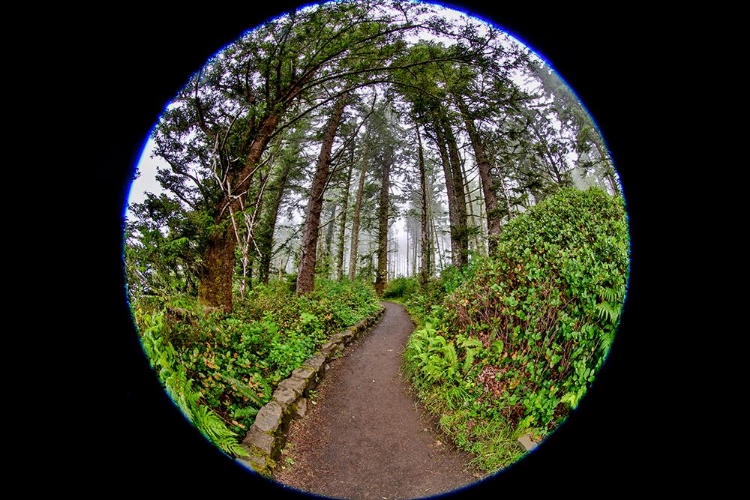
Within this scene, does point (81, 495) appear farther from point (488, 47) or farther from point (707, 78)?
point (488, 47)

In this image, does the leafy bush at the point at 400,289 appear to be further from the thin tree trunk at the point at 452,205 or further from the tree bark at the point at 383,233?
the thin tree trunk at the point at 452,205

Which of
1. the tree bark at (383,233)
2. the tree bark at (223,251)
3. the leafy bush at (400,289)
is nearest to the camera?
the tree bark at (223,251)

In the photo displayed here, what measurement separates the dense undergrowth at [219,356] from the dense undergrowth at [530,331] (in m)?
2.41

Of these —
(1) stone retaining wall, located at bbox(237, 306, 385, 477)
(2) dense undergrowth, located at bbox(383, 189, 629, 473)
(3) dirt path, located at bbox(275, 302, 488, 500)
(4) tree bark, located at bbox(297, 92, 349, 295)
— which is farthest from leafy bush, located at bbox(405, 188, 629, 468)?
(4) tree bark, located at bbox(297, 92, 349, 295)

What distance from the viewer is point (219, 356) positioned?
372cm

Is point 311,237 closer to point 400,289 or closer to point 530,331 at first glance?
point 530,331

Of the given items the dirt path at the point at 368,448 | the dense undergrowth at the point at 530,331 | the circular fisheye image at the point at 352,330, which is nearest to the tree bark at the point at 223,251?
the circular fisheye image at the point at 352,330

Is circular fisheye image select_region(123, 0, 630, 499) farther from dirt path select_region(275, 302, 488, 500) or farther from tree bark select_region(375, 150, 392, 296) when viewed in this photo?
tree bark select_region(375, 150, 392, 296)

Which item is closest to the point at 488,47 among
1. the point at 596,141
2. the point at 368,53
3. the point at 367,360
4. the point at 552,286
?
the point at 368,53

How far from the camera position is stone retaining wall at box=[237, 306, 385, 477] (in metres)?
2.75

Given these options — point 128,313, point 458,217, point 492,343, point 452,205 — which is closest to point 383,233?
point 452,205

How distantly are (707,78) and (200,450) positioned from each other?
3.54 metres

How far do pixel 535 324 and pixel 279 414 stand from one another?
3.76 m

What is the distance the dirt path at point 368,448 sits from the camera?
2779mm
